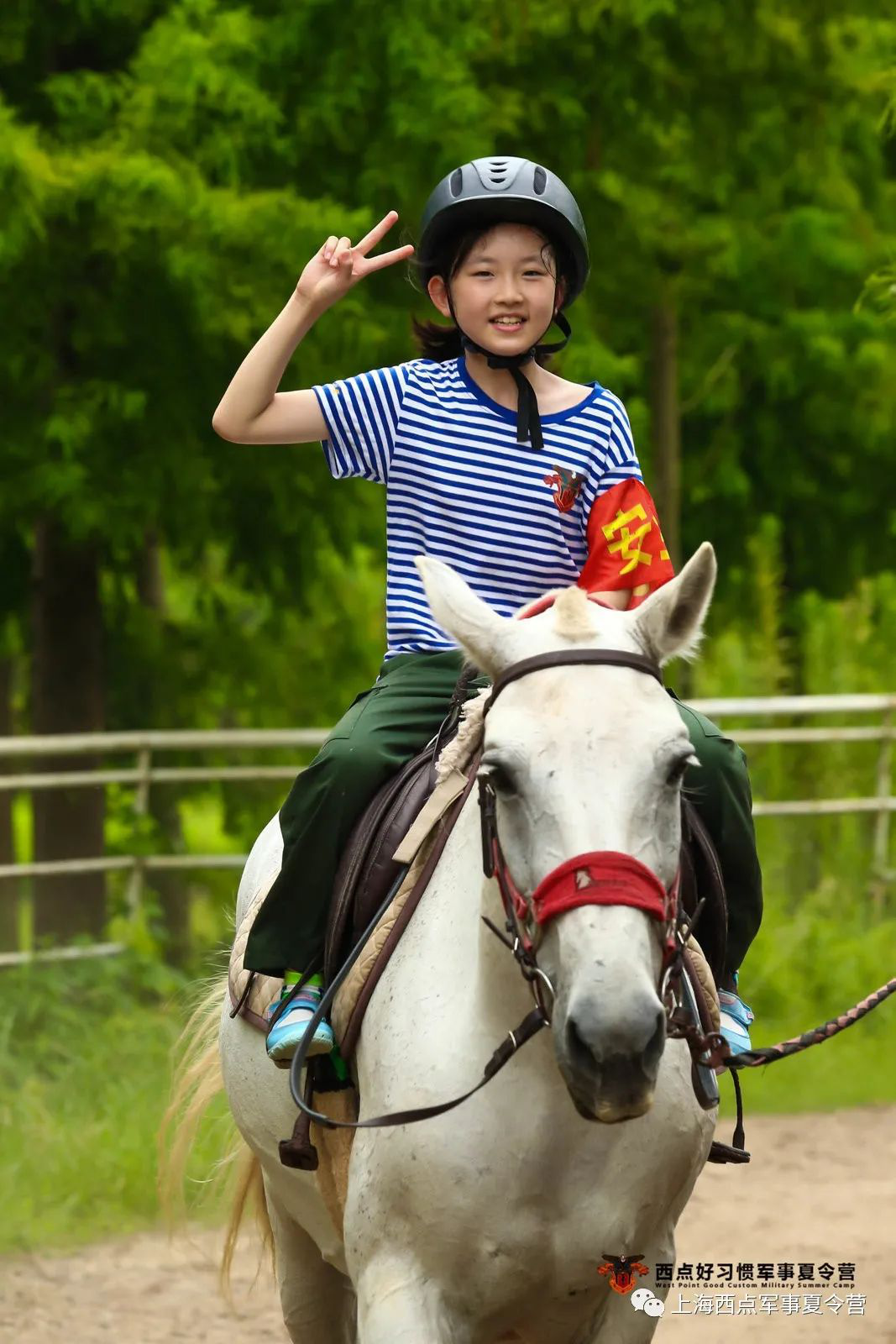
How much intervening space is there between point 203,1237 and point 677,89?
19.9ft

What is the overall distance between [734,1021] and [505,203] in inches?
72.7

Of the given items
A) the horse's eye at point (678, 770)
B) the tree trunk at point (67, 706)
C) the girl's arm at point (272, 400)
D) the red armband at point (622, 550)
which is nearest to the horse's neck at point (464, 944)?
the horse's eye at point (678, 770)

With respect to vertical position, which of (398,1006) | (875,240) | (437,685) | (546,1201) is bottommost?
(546,1201)

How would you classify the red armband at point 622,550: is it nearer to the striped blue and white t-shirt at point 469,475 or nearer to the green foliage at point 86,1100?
the striped blue and white t-shirt at point 469,475

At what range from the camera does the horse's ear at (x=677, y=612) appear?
3.52 metres

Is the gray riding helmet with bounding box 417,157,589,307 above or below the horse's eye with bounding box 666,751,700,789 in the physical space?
above

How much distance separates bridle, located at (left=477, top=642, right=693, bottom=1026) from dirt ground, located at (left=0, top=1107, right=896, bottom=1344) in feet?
9.25

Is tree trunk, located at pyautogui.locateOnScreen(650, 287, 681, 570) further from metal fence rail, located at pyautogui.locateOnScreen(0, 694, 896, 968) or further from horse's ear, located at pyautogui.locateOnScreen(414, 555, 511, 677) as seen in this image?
horse's ear, located at pyautogui.locateOnScreen(414, 555, 511, 677)

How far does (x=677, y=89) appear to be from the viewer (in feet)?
33.7

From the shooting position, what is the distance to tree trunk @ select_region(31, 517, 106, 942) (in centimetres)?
1008

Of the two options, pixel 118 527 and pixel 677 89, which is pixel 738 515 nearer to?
pixel 677 89

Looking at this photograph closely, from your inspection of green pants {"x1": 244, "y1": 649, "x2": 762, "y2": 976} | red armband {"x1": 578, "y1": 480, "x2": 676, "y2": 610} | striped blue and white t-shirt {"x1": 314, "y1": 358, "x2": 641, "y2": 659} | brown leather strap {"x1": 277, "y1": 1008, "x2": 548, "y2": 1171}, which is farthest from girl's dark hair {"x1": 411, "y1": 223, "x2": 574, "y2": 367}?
brown leather strap {"x1": 277, "y1": 1008, "x2": 548, "y2": 1171}

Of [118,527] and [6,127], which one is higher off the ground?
[6,127]

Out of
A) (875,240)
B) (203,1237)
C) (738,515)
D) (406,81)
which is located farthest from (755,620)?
(203,1237)
